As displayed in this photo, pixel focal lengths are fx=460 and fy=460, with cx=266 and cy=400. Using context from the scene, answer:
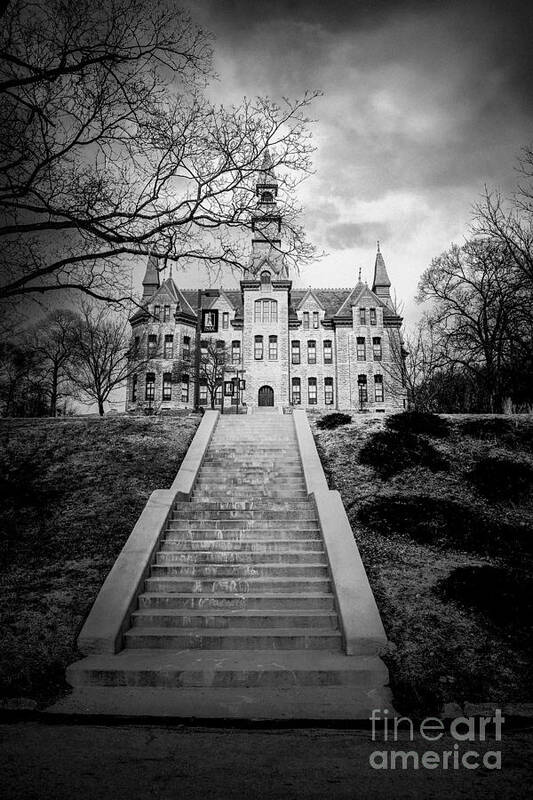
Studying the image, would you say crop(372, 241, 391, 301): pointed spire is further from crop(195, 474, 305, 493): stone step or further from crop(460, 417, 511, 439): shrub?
crop(195, 474, 305, 493): stone step

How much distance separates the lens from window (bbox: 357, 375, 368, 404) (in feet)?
162

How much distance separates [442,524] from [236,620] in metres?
4.78

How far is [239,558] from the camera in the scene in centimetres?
810

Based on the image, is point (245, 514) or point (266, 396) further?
point (266, 396)

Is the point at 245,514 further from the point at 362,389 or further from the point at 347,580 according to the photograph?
the point at 362,389

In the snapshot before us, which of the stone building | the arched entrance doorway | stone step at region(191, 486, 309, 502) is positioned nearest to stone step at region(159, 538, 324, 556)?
stone step at region(191, 486, 309, 502)

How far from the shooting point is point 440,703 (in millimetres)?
4945

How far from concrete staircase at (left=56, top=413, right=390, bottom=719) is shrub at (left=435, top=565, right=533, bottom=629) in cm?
188

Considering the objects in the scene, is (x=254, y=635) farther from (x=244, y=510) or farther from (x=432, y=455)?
(x=432, y=455)

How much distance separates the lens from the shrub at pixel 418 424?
13852 millimetres

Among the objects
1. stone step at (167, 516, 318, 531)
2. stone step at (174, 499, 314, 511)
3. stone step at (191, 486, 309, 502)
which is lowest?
stone step at (167, 516, 318, 531)

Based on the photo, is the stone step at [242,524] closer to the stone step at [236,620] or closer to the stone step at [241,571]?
the stone step at [241,571]

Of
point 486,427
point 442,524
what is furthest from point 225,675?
point 486,427

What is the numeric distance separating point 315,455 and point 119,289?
21.2ft
